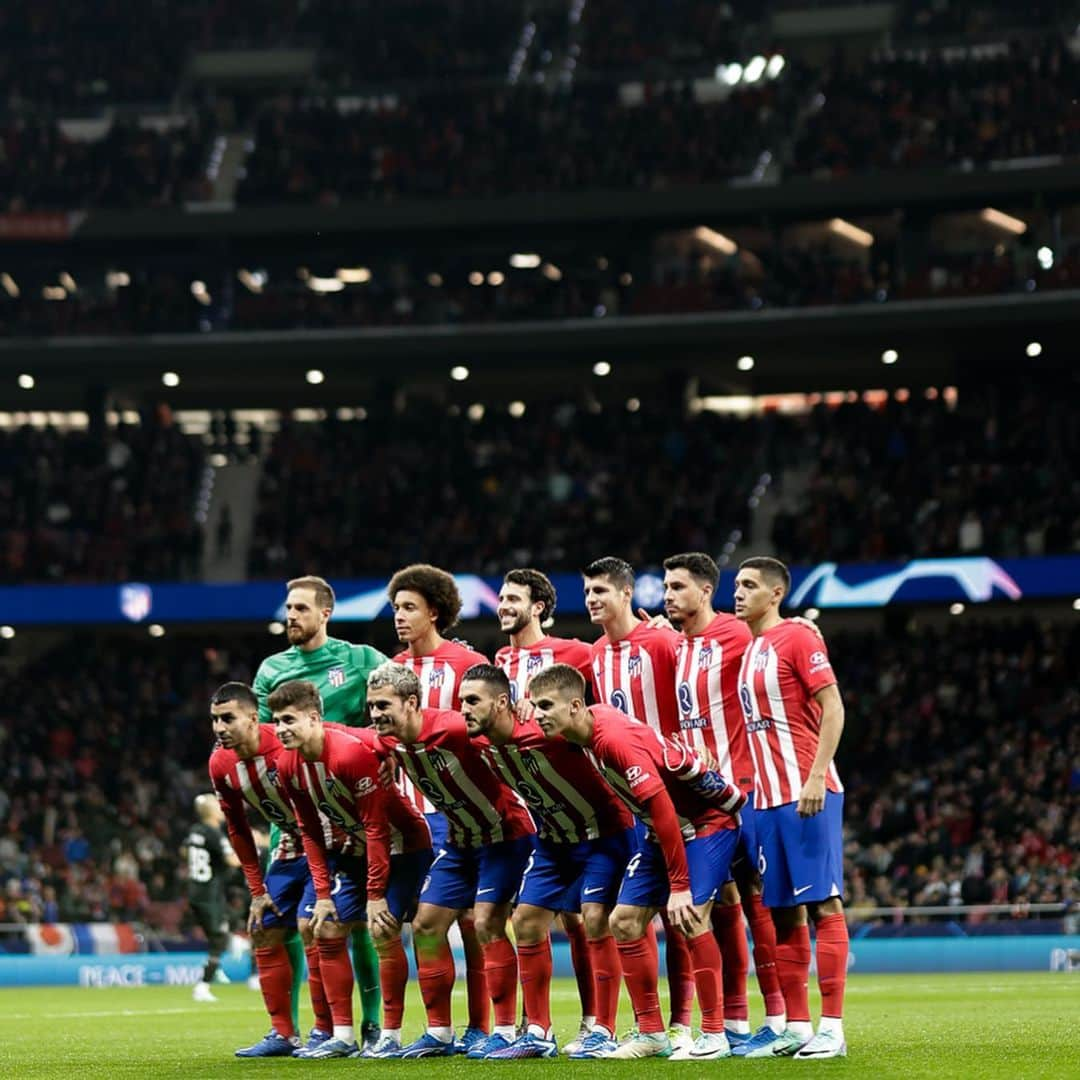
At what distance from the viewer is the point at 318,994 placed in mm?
12133

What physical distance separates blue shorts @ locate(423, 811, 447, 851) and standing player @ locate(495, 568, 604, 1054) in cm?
79

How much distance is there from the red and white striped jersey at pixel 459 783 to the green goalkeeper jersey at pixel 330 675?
3.81ft

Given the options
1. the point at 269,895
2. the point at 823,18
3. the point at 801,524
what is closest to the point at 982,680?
the point at 801,524

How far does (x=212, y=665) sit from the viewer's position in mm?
38062

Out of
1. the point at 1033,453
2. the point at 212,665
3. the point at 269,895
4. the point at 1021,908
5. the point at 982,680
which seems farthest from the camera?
the point at 212,665

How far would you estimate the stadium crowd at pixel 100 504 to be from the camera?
37.3m

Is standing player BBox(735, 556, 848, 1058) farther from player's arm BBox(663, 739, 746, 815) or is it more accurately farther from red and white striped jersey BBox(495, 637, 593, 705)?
red and white striped jersey BBox(495, 637, 593, 705)

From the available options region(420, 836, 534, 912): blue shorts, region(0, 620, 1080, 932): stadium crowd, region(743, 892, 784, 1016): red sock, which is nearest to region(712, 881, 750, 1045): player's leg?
region(743, 892, 784, 1016): red sock

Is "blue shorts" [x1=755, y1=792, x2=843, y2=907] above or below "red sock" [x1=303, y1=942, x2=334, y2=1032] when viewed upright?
above

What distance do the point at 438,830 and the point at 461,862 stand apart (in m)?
0.22

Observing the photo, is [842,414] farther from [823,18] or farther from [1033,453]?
[823,18]

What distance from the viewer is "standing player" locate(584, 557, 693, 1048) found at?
37.3 ft

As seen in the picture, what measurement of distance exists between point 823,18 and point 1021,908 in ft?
78.2

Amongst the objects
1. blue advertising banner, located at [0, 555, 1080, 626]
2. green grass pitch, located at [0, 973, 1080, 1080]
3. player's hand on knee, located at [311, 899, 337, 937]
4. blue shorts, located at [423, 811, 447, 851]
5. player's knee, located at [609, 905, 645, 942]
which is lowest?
green grass pitch, located at [0, 973, 1080, 1080]
